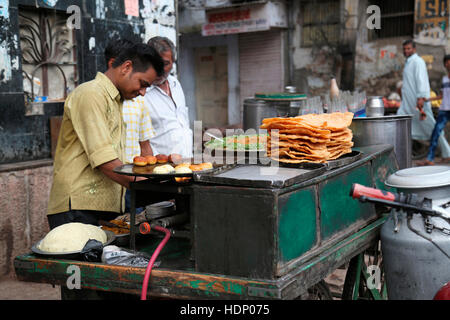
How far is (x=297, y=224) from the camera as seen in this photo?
7.01 ft

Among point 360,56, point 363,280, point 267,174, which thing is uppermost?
point 360,56

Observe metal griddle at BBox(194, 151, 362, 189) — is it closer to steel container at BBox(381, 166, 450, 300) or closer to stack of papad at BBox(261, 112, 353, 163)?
stack of papad at BBox(261, 112, 353, 163)

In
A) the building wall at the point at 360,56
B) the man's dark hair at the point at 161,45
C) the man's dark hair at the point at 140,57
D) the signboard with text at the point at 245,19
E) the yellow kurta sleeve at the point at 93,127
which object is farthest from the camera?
the signboard with text at the point at 245,19

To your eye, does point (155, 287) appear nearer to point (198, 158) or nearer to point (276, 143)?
point (198, 158)

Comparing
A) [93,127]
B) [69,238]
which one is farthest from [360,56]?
[69,238]

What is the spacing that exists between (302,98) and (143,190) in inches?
92.1

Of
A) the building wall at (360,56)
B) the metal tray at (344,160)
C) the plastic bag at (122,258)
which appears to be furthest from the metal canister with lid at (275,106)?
the building wall at (360,56)

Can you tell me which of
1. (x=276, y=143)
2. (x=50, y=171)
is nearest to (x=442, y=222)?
(x=276, y=143)

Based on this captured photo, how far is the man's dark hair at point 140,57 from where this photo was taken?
262 cm

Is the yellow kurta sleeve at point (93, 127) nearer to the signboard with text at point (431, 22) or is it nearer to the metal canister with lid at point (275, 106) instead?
the metal canister with lid at point (275, 106)

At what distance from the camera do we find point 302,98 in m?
4.45

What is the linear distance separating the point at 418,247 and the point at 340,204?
417 mm

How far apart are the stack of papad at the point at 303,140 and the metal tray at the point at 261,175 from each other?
0.30 feet

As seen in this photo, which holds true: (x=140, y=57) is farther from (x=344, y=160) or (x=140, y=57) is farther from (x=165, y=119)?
(x=165, y=119)
